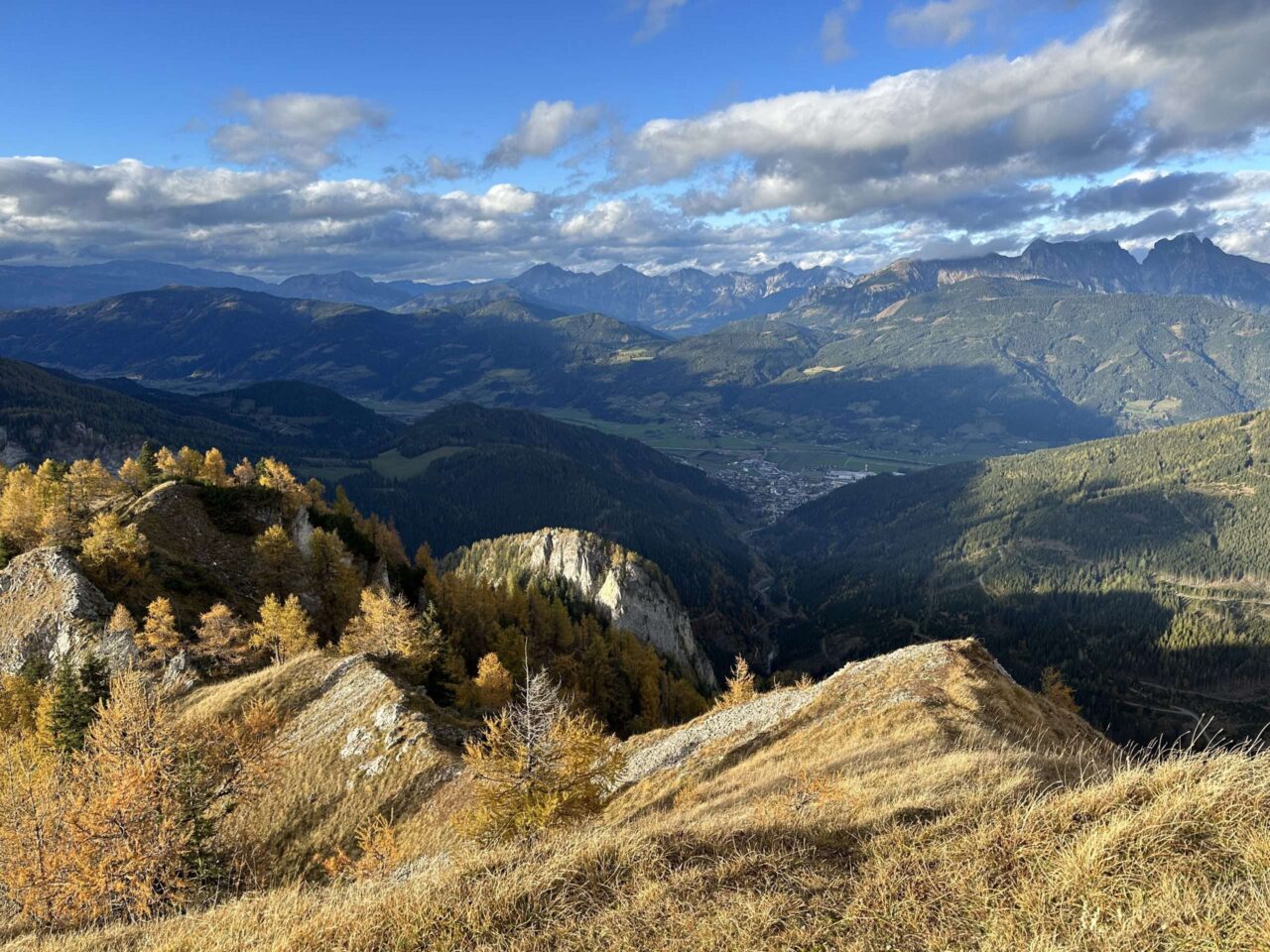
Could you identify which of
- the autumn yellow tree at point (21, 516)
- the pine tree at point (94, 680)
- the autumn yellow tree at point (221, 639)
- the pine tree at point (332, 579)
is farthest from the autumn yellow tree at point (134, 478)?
the pine tree at point (94, 680)

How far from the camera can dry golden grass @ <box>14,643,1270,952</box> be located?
8047 millimetres

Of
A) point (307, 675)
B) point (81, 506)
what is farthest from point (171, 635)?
point (81, 506)

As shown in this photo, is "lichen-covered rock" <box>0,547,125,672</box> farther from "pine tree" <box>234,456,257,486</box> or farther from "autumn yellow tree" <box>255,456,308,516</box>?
"pine tree" <box>234,456,257,486</box>

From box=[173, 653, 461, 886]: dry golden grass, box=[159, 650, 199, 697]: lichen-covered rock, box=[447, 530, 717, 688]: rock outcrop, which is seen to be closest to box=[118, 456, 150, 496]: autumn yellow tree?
box=[159, 650, 199, 697]: lichen-covered rock

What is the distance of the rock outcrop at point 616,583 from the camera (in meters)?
152

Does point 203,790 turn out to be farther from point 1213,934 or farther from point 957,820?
point 1213,934

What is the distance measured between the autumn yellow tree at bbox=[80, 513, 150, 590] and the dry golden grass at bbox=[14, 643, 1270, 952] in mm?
59398

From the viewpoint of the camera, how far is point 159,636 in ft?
170

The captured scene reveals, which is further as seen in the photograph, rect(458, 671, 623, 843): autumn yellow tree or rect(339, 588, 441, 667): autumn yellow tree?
rect(339, 588, 441, 667): autumn yellow tree

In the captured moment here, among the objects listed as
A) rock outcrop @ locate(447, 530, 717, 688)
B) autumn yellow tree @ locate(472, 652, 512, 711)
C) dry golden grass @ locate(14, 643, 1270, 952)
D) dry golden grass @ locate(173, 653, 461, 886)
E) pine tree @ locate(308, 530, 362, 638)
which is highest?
dry golden grass @ locate(14, 643, 1270, 952)

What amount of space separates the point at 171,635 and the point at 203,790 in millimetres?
35618

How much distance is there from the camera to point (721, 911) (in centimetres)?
945

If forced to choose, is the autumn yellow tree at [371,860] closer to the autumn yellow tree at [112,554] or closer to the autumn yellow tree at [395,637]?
the autumn yellow tree at [395,637]

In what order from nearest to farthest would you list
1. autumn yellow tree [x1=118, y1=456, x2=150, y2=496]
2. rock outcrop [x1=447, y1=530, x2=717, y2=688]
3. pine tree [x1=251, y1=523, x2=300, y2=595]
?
pine tree [x1=251, y1=523, x2=300, y2=595] < autumn yellow tree [x1=118, y1=456, x2=150, y2=496] < rock outcrop [x1=447, y1=530, x2=717, y2=688]
